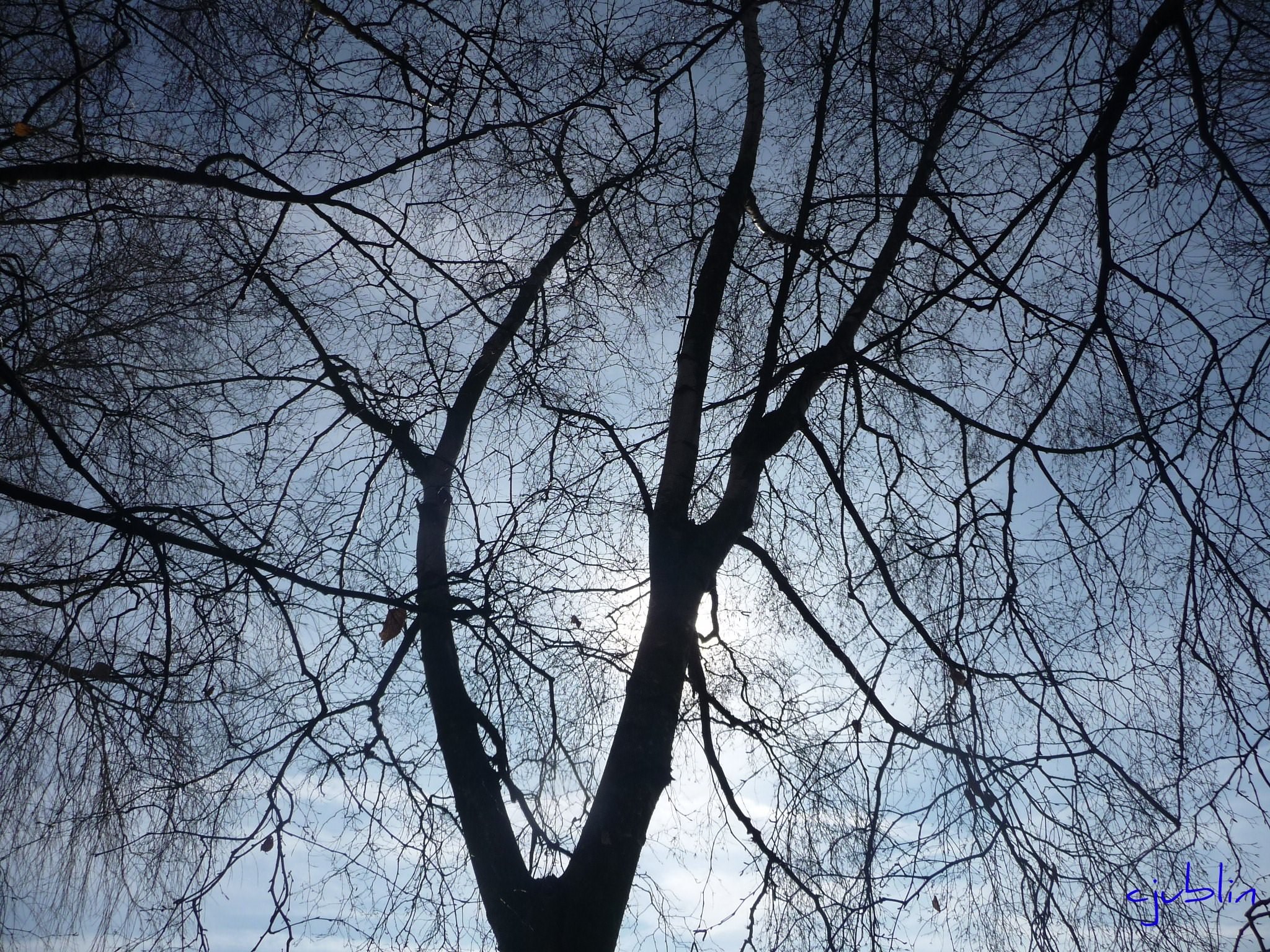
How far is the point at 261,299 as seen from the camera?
12.4ft

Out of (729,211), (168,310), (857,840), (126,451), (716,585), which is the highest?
(729,211)

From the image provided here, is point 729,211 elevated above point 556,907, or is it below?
above

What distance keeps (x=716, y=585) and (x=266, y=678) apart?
5.40 ft

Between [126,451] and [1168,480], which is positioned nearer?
[1168,480]

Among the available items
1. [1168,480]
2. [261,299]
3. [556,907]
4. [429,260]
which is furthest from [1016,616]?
[261,299]

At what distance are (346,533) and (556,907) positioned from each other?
1.46 metres

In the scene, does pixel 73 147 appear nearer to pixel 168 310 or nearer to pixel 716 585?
pixel 168 310

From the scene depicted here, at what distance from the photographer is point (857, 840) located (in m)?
3.03

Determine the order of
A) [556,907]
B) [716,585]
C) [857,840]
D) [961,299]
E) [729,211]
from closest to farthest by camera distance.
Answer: [556,907] < [857,840] < [961,299] < [716,585] < [729,211]

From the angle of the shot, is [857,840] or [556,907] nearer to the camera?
[556,907]

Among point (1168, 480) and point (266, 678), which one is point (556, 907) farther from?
point (1168, 480)

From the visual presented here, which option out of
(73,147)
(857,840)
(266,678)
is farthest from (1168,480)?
(73,147)

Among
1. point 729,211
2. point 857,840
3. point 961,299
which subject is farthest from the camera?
point 729,211

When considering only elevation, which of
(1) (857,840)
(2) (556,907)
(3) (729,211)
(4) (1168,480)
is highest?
(3) (729,211)
